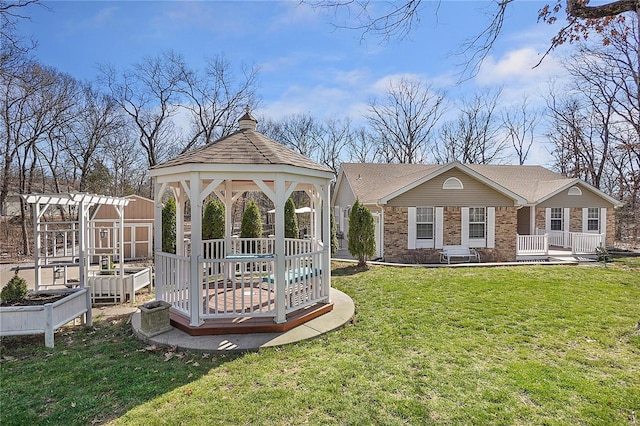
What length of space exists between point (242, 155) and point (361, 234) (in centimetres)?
648

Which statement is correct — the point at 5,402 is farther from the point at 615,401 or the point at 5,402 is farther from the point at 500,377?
the point at 615,401

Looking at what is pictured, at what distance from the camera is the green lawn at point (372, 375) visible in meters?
3.22

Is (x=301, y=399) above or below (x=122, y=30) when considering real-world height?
below

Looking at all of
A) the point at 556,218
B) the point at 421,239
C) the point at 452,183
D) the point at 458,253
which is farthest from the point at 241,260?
the point at 556,218

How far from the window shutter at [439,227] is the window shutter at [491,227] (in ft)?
6.86

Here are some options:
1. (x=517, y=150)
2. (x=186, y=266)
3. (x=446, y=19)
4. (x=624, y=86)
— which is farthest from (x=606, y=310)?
(x=517, y=150)

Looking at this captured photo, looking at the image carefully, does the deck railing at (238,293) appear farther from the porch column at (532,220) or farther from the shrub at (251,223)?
the porch column at (532,220)

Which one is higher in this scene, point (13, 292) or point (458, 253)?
point (13, 292)

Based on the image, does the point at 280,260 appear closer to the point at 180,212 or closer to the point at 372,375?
the point at 372,375

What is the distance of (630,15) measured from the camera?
580cm

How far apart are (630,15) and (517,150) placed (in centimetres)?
2933

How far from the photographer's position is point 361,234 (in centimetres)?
1112

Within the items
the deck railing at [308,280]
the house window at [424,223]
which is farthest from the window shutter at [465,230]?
the deck railing at [308,280]

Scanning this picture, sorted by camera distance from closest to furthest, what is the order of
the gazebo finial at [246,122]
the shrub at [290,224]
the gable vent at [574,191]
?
the gazebo finial at [246,122], the shrub at [290,224], the gable vent at [574,191]
